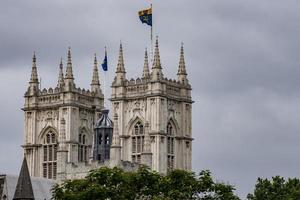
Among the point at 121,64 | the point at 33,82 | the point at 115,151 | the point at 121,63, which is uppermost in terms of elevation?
the point at 121,63

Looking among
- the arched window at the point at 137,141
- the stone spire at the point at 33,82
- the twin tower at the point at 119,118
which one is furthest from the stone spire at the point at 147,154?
the stone spire at the point at 33,82

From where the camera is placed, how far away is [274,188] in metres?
176

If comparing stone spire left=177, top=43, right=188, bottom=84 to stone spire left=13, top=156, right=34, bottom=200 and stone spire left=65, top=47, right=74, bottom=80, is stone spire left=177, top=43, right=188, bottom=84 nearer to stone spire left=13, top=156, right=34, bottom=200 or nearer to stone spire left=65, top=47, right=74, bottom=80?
stone spire left=65, top=47, right=74, bottom=80

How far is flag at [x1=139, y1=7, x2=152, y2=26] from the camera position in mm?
180863

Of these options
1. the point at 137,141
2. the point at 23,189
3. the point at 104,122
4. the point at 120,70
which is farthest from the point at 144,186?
the point at 120,70

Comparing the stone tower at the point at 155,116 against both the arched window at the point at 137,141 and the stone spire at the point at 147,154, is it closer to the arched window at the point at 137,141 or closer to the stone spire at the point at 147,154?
the arched window at the point at 137,141

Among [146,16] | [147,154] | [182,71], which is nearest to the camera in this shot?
[147,154]

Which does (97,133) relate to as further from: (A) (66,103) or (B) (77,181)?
(B) (77,181)

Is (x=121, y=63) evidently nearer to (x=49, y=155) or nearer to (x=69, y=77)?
(x=69, y=77)

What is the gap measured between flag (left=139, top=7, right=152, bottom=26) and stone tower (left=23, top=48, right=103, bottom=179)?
40.5ft

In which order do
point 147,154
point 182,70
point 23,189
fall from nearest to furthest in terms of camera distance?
point 23,189 < point 147,154 < point 182,70

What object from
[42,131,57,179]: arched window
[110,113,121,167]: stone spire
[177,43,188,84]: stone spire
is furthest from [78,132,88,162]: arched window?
[110,113,121,167]: stone spire

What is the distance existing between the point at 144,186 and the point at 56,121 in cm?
5394

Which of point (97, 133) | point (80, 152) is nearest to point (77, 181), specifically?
point (97, 133)
